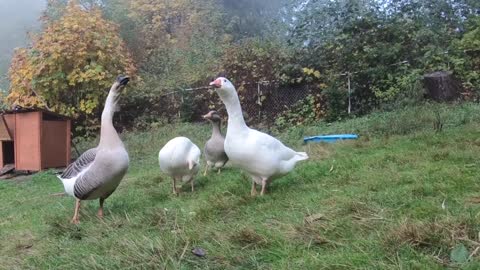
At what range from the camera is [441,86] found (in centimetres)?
976

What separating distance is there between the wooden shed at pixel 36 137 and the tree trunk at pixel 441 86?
7110 mm

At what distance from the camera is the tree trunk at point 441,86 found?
9.77 meters

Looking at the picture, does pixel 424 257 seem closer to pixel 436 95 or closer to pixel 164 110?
pixel 436 95

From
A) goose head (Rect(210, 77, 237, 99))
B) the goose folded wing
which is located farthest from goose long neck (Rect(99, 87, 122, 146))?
goose head (Rect(210, 77, 237, 99))

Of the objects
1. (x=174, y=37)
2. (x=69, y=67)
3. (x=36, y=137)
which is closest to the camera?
(x=36, y=137)

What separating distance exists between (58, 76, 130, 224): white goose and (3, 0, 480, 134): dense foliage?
6677 mm

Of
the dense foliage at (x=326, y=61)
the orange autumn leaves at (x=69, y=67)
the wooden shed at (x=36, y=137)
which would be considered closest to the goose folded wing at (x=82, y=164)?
the wooden shed at (x=36, y=137)

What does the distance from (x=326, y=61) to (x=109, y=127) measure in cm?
804

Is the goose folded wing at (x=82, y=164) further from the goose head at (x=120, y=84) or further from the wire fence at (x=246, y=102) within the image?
the wire fence at (x=246, y=102)

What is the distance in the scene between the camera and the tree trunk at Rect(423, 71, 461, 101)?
977cm

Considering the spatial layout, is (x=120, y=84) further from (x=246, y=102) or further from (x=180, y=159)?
(x=246, y=102)

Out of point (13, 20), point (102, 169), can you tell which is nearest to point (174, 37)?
point (102, 169)

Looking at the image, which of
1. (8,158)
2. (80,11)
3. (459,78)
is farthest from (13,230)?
(80,11)

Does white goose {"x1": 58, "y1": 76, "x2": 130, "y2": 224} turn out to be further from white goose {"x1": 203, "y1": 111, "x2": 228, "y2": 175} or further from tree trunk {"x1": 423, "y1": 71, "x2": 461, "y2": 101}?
tree trunk {"x1": 423, "y1": 71, "x2": 461, "y2": 101}
